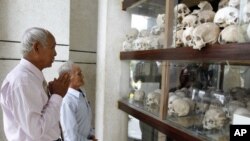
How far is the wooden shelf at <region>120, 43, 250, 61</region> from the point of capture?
866 mm

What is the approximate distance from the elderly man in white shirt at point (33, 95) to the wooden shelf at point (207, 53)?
57cm

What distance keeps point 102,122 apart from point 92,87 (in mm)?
606

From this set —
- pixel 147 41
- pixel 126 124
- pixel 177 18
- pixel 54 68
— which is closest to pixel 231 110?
pixel 177 18

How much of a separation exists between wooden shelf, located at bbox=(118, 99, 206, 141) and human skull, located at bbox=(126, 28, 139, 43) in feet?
1.93

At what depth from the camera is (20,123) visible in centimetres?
115

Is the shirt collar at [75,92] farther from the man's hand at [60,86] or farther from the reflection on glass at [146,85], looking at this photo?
the man's hand at [60,86]

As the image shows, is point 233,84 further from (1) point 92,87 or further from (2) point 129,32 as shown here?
(1) point 92,87

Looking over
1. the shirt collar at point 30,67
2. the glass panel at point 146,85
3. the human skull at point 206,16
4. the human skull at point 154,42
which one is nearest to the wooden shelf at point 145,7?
the human skull at point 154,42

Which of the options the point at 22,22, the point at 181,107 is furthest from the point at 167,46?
the point at 22,22

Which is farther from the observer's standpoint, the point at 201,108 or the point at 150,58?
the point at 150,58

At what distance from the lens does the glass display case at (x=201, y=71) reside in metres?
0.99

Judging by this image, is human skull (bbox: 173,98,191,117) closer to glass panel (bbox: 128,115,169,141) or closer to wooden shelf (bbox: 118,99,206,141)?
wooden shelf (bbox: 118,99,206,141)

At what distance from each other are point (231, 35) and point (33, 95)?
0.91 meters

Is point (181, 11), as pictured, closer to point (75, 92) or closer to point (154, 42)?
point (154, 42)
